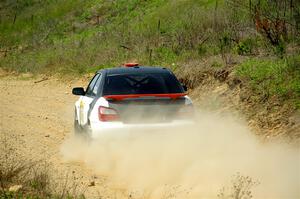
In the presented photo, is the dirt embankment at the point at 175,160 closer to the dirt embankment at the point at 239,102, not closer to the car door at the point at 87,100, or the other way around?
the dirt embankment at the point at 239,102

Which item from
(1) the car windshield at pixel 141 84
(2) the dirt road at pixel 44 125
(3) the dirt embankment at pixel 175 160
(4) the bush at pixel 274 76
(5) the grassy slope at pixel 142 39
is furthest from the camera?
(5) the grassy slope at pixel 142 39

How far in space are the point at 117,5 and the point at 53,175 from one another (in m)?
26.7

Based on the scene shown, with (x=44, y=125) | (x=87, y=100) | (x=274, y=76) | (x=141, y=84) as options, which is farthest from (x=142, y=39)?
(x=141, y=84)

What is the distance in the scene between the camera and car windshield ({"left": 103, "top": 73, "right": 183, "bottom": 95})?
9266mm

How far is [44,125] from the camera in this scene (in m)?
14.1

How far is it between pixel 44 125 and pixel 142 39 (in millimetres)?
10350

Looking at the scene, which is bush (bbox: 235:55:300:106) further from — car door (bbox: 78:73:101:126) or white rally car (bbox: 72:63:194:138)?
car door (bbox: 78:73:101:126)

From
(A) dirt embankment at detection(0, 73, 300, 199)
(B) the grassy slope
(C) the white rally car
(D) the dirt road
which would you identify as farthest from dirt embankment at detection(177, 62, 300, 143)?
(D) the dirt road

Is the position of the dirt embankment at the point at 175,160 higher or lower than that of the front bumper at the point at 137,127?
lower

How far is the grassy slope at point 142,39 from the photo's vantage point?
41.5 ft

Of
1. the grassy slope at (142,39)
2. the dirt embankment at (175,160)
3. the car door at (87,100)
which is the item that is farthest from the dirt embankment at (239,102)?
the car door at (87,100)

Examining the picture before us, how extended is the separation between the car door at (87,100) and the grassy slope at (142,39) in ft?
11.0

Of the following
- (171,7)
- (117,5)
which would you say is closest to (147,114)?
(171,7)

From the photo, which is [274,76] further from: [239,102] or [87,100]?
[87,100]
